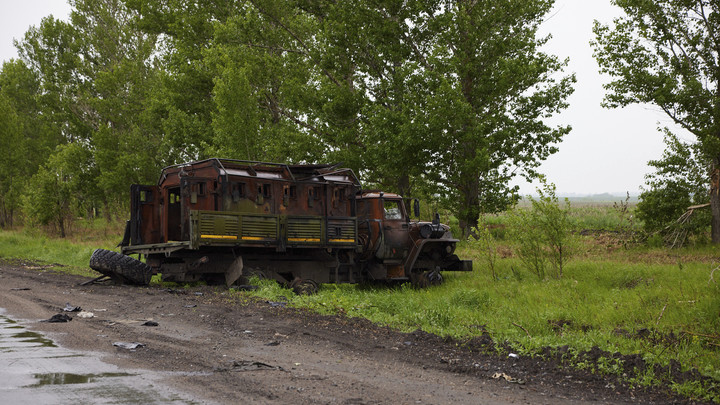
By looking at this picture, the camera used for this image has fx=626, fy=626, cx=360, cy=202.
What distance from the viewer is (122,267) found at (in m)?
15.6

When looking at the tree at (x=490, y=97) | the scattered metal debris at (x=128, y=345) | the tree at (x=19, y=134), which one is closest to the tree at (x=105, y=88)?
the tree at (x=19, y=134)

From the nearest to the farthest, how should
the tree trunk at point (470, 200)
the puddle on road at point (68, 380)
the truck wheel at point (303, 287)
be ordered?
the puddle on road at point (68, 380)
the truck wheel at point (303, 287)
the tree trunk at point (470, 200)

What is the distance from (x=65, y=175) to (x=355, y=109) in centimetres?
2461

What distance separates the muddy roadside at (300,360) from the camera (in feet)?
20.6

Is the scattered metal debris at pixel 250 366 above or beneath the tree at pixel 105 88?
beneath

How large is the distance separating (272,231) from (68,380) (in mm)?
9155

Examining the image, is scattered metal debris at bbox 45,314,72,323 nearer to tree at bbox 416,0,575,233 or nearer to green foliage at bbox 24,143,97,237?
tree at bbox 416,0,575,233

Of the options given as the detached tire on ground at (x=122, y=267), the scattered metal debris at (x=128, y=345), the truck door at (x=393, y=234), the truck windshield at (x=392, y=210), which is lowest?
the scattered metal debris at (x=128, y=345)

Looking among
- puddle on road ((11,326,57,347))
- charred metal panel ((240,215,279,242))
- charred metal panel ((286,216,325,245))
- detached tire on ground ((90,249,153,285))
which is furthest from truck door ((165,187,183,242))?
puddle on road ((11,326,57,347))

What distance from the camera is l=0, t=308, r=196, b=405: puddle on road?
5.69 metres

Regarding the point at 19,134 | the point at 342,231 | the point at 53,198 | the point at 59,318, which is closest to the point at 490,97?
the point at 342,231

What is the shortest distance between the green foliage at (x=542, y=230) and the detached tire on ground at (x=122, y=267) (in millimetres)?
9525

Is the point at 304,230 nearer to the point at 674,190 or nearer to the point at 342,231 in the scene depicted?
the point at 342,231

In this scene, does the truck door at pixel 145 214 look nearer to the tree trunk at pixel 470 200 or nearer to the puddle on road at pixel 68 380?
the puddle on road at pixel 68 380
